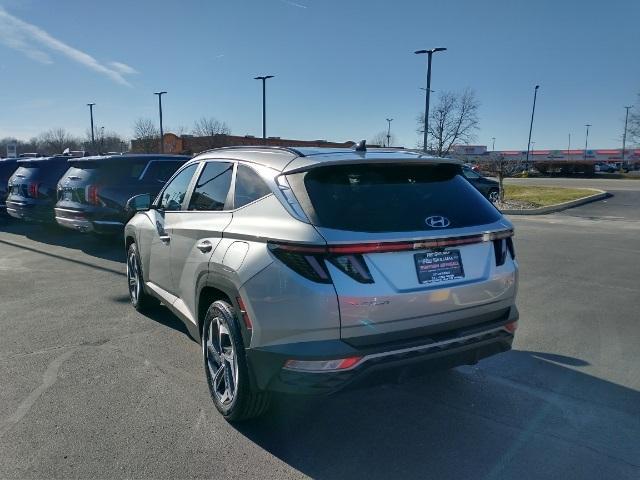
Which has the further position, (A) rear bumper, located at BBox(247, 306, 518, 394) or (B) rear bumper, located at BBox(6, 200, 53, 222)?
(B) rear bumper, located at BBox(6, 200, 53, 222)

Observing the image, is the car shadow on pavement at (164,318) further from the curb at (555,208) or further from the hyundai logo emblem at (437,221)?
the curb at (555,208)

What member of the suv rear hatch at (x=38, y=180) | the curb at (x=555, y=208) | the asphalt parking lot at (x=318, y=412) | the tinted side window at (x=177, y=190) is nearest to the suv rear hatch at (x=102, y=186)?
the suv rear hatch at (x=38, y=180)

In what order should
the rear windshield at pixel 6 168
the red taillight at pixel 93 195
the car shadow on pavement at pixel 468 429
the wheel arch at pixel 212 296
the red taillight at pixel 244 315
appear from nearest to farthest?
1. the car shadow on pavement at pixel 468 429
2. the red taillight at pixel 244 315
3. the wheel arch at pixel 212 296
4. the red taillight at pixel 93 195
5. the rear windshield at pixel 6 168

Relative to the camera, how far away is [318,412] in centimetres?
370

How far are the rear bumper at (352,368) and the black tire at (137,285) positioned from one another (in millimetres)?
3134

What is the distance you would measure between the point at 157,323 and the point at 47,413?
2.05m

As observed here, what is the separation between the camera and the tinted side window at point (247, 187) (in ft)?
11.4

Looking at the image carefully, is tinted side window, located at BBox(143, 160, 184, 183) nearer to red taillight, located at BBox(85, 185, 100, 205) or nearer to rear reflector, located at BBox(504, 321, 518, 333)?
red taillight, located at BBox(85, 185, 100, 205)

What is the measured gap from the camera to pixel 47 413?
12.1 feet

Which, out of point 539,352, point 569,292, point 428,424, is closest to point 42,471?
point 428,424

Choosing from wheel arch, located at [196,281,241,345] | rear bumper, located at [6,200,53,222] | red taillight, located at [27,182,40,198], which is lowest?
rear bumper, located at [6,200,53,222]

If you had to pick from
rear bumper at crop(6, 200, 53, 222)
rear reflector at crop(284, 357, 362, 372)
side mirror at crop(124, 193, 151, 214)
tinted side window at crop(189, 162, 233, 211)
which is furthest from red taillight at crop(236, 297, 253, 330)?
rear bumper at crop(6, 200, 53, 222)

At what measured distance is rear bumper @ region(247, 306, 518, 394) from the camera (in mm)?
2920

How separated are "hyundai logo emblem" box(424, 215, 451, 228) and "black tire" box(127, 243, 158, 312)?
3656 millimetres
